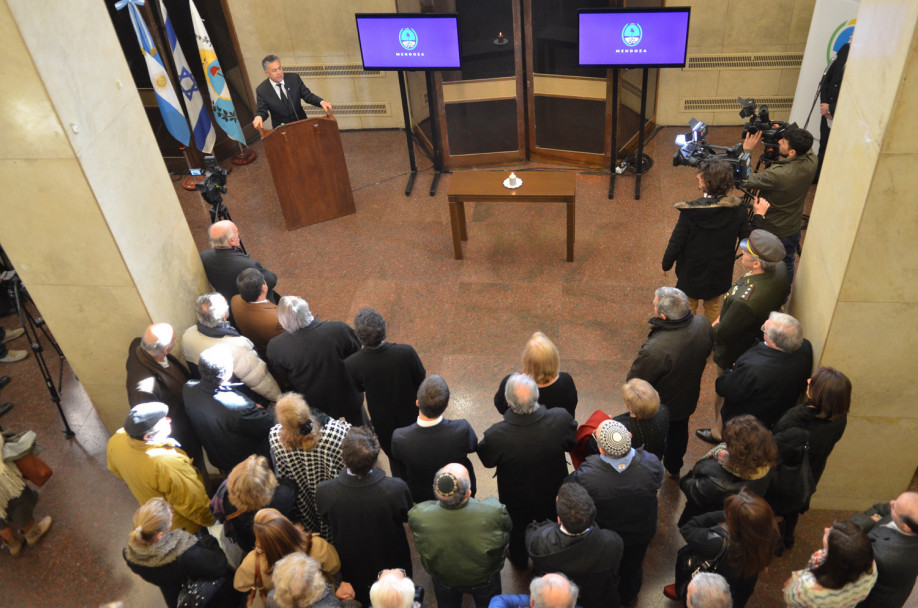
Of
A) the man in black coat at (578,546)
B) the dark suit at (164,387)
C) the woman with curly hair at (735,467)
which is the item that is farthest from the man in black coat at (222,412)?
the woman with curly hair at (735,467)

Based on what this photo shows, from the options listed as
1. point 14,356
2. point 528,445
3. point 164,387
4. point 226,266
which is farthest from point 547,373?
point 14,356

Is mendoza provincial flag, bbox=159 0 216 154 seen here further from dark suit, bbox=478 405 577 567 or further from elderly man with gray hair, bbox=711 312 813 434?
elderly man with gray hair, bbox=711 312 813 434

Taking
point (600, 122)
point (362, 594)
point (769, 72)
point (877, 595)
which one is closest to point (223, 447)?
point (362, 594)

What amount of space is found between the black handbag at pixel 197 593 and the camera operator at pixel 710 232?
3555 millimetres

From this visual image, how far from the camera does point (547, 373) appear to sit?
3910 millimetres

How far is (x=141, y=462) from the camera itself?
374 cm

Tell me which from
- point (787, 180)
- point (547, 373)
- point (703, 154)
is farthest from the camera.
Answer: point (703, 154)

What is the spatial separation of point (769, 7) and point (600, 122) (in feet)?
6.57

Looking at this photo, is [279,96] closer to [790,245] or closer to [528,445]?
[790,245]

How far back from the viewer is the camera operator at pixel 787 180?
506 centimetres

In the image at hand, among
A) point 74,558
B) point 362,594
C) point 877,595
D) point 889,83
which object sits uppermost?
point 889,83

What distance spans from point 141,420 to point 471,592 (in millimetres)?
1826

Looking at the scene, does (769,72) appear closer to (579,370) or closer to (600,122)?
(600,122)

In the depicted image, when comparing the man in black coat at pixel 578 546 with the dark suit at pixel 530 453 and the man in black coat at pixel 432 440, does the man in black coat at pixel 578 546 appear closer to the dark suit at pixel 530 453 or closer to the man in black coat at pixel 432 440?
the dark suit at pixel 530 453
